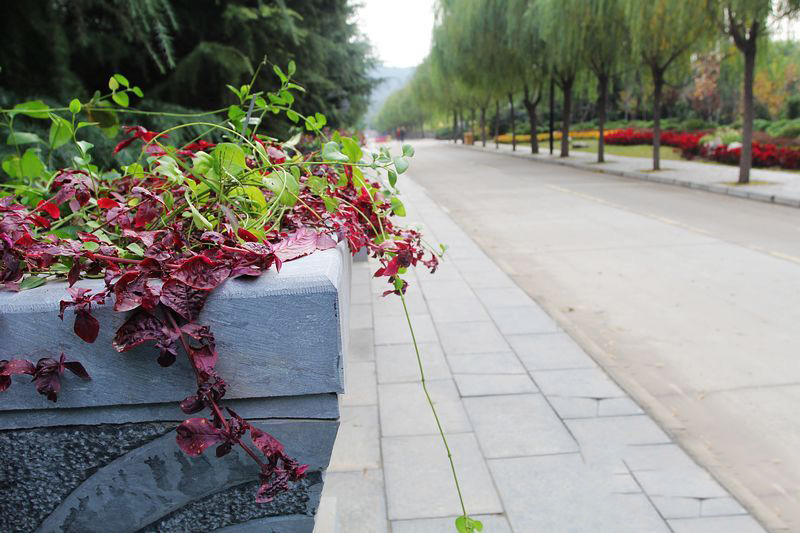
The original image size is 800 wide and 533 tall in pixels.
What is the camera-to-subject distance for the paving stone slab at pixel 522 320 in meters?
4.71

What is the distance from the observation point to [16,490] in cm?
129

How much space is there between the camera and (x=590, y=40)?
20266 mm

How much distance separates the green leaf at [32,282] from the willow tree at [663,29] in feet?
51.4

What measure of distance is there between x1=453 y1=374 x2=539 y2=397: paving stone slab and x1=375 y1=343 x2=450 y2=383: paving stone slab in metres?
0.14

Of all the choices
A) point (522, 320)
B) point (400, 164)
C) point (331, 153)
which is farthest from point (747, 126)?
point (331, 153)

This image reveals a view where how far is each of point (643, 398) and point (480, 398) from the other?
948 mm

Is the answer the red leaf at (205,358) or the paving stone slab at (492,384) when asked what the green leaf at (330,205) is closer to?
the red leaf at (205,358)

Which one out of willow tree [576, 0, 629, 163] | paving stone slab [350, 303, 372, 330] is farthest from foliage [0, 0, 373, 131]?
willow tree [576, 0, 629, 163]

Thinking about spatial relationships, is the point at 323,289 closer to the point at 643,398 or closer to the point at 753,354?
the point at 643,398

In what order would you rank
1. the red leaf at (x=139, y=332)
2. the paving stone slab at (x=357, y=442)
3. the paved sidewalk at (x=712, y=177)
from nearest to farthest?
the red leaf at (x=139, y=332), the paving stone slab at (x=357, y=442), the paved sidewalk at (x=712, y=177)

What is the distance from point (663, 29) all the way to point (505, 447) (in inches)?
629

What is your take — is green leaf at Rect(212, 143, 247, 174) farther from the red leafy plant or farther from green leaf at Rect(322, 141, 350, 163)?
green leaf at Rect(322, 141, 350, 163)

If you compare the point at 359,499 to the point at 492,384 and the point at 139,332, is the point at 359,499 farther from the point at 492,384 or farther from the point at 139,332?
the point at 139,332

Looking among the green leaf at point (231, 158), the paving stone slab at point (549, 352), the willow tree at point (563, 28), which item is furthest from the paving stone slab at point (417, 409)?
the willow tree at point (563, 28)
